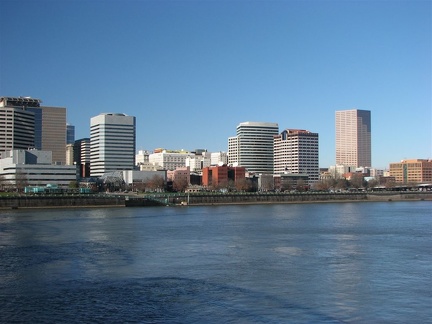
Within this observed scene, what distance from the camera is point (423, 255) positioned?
1489 inches

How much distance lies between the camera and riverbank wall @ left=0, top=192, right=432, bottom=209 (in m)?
109

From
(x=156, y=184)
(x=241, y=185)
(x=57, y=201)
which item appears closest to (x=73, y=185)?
(x=156, y=184)

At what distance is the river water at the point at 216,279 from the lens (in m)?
22.8

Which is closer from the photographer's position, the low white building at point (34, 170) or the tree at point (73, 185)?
the low white building at point (34, 170)

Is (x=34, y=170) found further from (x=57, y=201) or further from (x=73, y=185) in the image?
(x=57, y=201)

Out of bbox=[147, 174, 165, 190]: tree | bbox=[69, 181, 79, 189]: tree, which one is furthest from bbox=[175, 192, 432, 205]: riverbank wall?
bbox=[147, 174, 165, 190]: tree

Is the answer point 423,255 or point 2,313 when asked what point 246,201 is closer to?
point 423,255

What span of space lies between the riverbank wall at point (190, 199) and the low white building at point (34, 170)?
39532 mm

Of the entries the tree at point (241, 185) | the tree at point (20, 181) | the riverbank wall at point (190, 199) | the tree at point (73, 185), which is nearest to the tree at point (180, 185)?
the tree at point (241, 185)

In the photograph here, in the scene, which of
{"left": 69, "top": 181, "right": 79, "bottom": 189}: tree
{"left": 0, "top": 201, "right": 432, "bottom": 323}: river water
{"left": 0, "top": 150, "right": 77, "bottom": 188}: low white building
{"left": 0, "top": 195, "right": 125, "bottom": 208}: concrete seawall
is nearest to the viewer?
{"left": 0, "top": 201, "right": 432, "bottom": 323}: river water

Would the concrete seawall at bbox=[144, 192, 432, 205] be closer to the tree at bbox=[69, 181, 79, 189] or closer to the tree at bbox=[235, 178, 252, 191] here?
the tree at bbox=[235, 178, 252, 191]

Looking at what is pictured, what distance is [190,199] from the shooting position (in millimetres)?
131750

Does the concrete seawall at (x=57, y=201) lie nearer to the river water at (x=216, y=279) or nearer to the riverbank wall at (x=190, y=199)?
the riverbank wall at (x=190, y=199)

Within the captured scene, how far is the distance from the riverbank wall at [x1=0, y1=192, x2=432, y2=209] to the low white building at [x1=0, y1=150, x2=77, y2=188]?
3953cm
